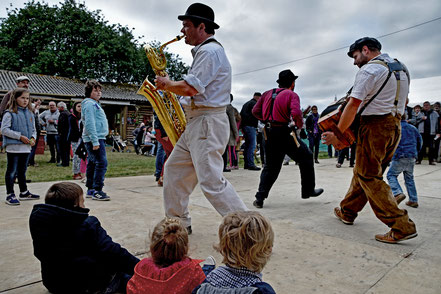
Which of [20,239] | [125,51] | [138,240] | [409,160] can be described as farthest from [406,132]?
[125,51]

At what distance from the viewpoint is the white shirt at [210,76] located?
8.52 ft

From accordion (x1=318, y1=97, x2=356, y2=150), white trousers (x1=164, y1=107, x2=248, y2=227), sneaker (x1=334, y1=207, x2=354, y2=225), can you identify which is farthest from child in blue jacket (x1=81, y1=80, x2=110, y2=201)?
accordion (x1=318, y1=97, x2=356, y2=150)

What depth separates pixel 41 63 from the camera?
3105 centimetres

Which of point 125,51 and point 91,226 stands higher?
point 125,51

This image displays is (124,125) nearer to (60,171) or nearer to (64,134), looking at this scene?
(64,134)


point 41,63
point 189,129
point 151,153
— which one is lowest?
point 151,153

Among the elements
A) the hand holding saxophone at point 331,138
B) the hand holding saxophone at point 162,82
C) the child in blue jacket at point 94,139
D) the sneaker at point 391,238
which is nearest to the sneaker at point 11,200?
the child in blue jacket at point 94,139

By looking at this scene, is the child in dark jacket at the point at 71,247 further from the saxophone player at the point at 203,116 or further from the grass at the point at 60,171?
the grass at the point at 60,171

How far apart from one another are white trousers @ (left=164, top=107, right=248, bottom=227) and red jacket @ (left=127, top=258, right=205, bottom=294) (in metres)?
0.92

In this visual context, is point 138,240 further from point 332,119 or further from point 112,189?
point 112,189

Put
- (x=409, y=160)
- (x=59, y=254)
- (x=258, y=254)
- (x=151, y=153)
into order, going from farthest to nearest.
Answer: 1. (x=151, y=153)
2. (x=409, y=160)
3. (x=59, y=254)
4. (x=258, y=254)

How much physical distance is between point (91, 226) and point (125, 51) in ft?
115

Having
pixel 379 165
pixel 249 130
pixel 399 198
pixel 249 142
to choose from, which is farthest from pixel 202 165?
pixel 249 130

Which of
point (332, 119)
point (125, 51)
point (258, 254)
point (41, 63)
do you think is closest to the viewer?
point (258, 254)
